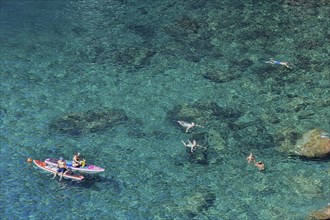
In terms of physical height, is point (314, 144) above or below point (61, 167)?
above

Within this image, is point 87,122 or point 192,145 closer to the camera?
point 192,145

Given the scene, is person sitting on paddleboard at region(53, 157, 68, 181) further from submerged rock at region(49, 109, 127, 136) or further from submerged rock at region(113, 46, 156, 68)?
submerged rock at region(113, 46, 156, 68)

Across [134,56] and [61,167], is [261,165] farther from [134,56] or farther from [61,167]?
[134,56]

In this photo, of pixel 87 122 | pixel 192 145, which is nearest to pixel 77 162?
pixel 87 122

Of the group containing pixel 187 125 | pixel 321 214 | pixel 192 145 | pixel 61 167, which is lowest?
pixel 192 145

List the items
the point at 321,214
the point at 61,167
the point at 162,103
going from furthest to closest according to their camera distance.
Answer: the point at 162,103 → the point at 61,167 → the point at 321,214

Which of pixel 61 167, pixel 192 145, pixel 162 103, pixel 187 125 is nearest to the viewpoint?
pixel 61 167

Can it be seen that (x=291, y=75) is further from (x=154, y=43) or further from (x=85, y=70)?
(x=85, y=70)
